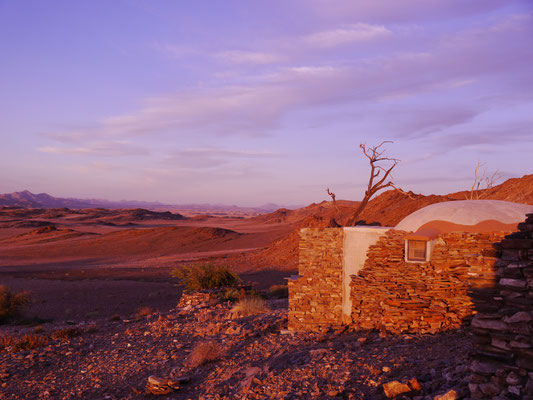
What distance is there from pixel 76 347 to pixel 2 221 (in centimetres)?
7881

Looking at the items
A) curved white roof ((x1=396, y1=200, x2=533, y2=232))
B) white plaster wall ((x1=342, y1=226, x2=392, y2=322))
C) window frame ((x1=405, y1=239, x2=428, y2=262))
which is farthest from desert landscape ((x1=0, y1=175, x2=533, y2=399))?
curved white roof ((x1=396, y1=200, x2=533, y2=232))

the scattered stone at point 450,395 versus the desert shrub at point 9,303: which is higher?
the scattered stone at point 450,395

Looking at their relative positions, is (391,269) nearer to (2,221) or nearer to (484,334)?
(484,334)

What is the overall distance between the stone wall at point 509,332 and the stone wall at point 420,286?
3.98 m

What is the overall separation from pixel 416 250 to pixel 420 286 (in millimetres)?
764

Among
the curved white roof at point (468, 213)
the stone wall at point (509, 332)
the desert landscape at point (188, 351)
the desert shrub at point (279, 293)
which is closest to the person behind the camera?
the stone wall at point (509, 332)

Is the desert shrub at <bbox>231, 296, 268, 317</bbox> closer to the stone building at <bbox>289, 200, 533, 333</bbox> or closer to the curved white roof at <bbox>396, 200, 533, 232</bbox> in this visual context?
the stone building at <bbox>289, 200, 533, 333</bbox>

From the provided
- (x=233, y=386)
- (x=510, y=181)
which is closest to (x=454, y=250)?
(x=233, y=386)

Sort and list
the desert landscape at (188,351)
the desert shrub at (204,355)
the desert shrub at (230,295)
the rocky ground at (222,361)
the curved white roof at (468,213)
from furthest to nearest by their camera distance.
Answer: the desert shrub at (230,295) → the desert shrub at (204,355) → the curved white roof at (468,213) → the desert landscape at (188,351) → the rocky ground at (222,361)

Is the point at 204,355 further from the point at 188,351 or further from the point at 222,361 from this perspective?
the point at 188,351

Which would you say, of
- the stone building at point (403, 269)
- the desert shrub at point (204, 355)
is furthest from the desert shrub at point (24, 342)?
the stone building at point (403, 269)

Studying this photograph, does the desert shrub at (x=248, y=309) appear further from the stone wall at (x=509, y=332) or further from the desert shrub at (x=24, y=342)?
the stone wall at (x=509, y=332)

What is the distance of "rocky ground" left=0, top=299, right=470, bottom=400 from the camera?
6.64 metres

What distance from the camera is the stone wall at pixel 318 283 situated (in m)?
10.4
